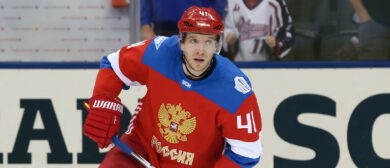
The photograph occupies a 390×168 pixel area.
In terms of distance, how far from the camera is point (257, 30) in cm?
329

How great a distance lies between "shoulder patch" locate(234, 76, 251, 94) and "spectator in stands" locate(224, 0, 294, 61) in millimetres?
1141

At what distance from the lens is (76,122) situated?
3258 mm

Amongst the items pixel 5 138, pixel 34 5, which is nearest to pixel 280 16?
pixel 34 5

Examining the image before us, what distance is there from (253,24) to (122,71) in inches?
46.7

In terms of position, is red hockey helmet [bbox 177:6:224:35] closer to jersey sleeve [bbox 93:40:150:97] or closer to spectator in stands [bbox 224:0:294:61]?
jersey sleeve [bbox 93:40:150:97]

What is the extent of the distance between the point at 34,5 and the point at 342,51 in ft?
5.83

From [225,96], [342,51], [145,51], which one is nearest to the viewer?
[225,96]

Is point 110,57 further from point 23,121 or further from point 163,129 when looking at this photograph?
point 23,121

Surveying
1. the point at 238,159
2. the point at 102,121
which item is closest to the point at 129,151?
the point at 102,121

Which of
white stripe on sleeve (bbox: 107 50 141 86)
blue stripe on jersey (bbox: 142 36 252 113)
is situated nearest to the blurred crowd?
white stripe on sleeve (bbox: 107 50 141 86)

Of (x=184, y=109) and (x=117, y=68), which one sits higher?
(x=117, y=68)

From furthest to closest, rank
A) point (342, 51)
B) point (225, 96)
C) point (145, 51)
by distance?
point (342, 51) < point (145, 51) < point (225, 96)

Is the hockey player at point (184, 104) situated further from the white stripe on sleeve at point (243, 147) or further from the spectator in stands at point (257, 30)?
the spectator in stands at point (257, 30)

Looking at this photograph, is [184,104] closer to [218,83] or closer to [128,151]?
[218,83]
